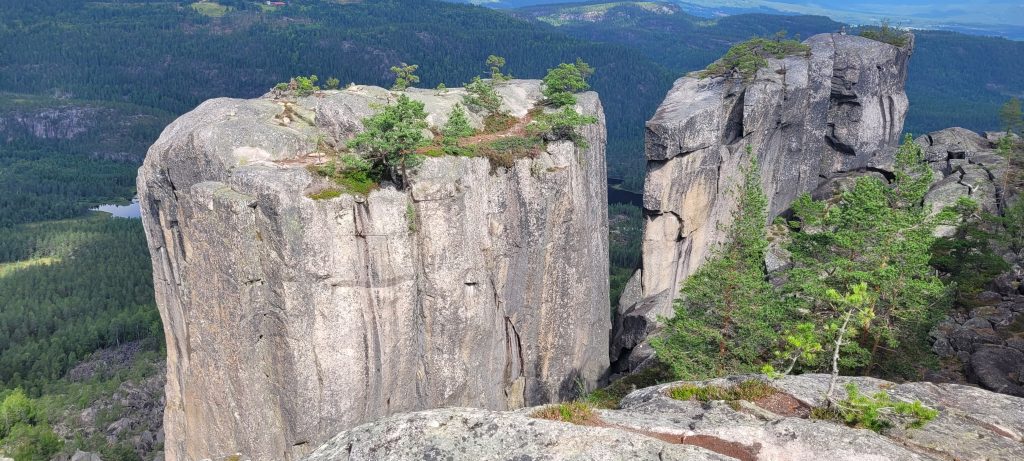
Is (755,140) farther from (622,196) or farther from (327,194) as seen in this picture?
(622,196)

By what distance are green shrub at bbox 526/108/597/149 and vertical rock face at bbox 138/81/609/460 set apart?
3.13ft

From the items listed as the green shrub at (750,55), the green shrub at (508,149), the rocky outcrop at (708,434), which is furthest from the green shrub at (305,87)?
the green shrub at (750,55)

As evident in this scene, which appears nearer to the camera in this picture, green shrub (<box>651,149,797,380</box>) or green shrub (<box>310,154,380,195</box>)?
green shrub (<box>651,149,797,380</box>)

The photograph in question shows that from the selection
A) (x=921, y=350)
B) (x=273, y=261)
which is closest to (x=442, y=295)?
(x=273, y=261)

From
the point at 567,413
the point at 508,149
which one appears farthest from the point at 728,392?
the point at 508,149

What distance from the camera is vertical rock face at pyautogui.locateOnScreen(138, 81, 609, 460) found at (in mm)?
27203

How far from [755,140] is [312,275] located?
4014 centimetres

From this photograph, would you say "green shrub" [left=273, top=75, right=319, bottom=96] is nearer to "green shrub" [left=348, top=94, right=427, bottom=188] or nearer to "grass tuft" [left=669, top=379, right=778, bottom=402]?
"green shrub" [left=348, top=94, right=427, bottom=188]

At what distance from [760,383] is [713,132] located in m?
33.7

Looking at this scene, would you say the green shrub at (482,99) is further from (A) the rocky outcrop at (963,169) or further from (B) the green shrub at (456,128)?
(A) the rocky outcrop at (963,169)

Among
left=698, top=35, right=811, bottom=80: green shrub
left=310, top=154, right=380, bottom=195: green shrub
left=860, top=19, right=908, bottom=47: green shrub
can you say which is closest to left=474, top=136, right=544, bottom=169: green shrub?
left=310, top=154, right=380, bottom=195: green shrub

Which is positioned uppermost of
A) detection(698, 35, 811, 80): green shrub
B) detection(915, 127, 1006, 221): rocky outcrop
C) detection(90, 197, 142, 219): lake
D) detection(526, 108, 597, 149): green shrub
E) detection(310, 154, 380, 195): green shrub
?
detection(698, 35, 811, 80): green shrub

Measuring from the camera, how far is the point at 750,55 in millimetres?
54938

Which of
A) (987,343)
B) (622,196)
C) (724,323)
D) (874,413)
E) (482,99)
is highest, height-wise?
(482,99)
